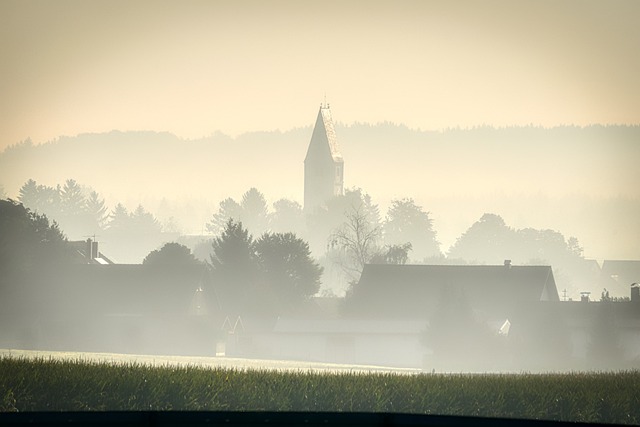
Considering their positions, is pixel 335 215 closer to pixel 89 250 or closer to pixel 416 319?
pixel 416 319


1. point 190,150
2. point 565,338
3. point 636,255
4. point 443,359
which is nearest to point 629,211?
point 636,255

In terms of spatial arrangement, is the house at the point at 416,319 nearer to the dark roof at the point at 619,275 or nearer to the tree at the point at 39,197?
the dark roof at the point at 619,275

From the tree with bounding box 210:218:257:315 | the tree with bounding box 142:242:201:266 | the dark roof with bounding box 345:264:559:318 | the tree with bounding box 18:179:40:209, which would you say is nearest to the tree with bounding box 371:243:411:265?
the dark roof with bounding box 345:264:559:318

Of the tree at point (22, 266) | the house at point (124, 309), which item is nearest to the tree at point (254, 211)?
the house at point (124, 309)

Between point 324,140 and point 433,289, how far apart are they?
1769cm

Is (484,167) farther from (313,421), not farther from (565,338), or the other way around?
(313,421)

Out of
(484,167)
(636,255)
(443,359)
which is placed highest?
(484,167)

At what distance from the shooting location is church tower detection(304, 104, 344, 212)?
85.1 m

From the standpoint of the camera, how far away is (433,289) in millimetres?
72000

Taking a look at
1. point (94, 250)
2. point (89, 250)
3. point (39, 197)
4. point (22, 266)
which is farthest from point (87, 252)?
point (22, 266)

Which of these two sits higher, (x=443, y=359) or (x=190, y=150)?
(x=190, y=150)

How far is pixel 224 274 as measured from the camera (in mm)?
71188

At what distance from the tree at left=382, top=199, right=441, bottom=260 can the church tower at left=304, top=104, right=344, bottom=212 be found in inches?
270

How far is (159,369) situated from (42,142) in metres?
43.5
